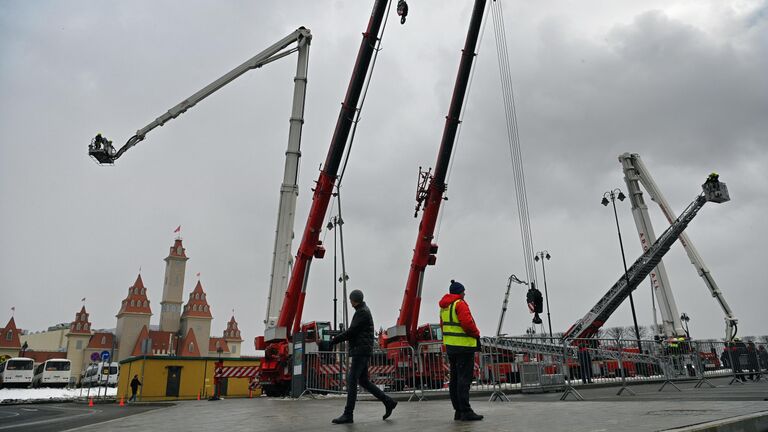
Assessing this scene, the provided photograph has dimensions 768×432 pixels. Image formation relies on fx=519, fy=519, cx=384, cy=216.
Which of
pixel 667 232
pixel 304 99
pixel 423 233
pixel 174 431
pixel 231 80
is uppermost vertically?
pixel 231 80

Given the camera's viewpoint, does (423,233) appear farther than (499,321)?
No

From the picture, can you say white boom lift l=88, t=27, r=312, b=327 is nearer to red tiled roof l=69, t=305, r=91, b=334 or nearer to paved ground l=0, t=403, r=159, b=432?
paved ground l=0, t=403, r=159, b=432

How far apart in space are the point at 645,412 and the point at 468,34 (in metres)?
17.4

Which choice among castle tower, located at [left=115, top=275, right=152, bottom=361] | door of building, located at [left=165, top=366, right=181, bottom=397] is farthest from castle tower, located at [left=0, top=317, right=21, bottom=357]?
door of building, located at [left=165, top=366, right=181, bottom=397]

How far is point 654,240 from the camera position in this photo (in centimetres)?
3088

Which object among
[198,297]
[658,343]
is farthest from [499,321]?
[198,297]

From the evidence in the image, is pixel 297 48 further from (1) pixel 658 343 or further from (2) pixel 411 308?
(1) pixel 658 343

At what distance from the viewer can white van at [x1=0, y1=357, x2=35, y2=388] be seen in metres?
39.0

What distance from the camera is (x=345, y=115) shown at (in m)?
17.6

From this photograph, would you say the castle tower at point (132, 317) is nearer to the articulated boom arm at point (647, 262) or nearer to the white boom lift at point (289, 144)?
the white boom lift at point (289, 144)

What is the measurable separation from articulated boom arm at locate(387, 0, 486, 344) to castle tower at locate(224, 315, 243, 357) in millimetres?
104876

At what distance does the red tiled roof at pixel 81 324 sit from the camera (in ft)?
300

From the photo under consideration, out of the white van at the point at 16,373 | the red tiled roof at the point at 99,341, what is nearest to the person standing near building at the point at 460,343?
the white van at the point at 16,373

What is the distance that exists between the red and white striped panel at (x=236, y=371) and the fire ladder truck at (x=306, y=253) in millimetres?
2279
